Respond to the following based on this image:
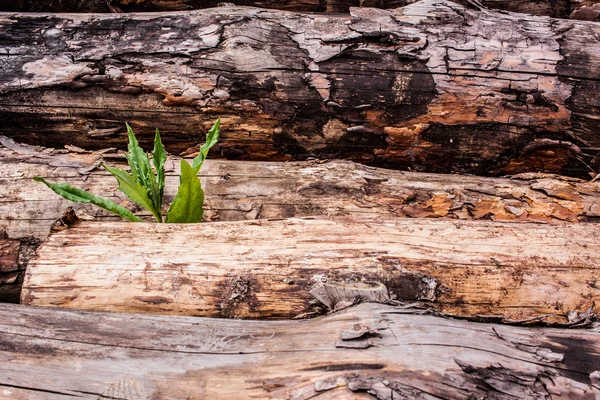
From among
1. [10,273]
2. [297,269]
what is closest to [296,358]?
[297,269]

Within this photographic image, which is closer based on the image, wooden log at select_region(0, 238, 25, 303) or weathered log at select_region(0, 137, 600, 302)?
wooden log at select_region(0, 238, 25, 303)

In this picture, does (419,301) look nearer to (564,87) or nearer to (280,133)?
(280,133)

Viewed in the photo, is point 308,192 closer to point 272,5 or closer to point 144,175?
point 144,175

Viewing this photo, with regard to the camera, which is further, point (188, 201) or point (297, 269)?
point (188, 201)

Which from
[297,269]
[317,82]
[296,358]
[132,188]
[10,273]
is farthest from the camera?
[317,82]

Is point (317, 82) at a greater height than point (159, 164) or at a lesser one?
greater

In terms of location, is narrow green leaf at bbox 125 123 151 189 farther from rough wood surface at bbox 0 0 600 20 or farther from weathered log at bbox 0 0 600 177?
rough wood surface at bbox 0 0 600 20

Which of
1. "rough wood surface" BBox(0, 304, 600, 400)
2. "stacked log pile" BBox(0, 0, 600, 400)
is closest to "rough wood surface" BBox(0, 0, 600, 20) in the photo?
"stacked log pile" BBox(0, 0, 600, 400)
